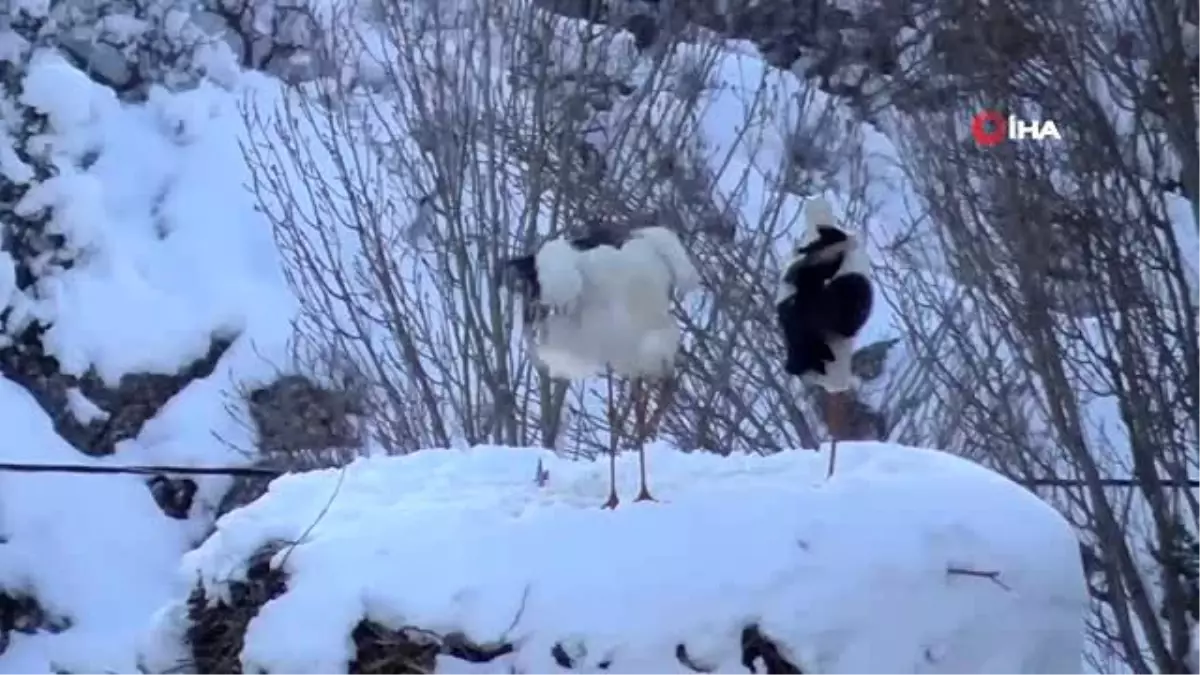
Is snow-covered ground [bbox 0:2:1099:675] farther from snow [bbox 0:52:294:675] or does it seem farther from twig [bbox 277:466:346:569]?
snow [bbox 0:52:294:675]

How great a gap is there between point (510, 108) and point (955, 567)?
4.86m

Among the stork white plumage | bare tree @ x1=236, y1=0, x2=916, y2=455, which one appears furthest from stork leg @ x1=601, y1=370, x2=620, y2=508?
bare tree @ x1=236, y1=0, x2=916, y2=455

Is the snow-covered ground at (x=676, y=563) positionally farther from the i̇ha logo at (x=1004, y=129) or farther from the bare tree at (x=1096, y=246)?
the i̇ha logo at (x=1004, y=129)

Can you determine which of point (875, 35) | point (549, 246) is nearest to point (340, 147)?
point (875, 35)

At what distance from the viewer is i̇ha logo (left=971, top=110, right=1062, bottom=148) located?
7.29 metres

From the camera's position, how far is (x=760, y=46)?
38.1 ft

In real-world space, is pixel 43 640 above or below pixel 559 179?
below

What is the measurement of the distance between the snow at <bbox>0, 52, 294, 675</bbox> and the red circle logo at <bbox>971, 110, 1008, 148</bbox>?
4.14m

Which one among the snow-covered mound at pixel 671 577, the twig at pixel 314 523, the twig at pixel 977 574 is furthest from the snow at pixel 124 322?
the twig at pixel 977 574

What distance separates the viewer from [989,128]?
7438mm

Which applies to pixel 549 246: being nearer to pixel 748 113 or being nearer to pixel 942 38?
pixel 942 38

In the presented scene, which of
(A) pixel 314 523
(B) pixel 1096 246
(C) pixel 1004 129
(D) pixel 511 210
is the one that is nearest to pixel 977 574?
(A) pixel 314 523

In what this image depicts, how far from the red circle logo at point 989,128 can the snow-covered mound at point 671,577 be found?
3.24m

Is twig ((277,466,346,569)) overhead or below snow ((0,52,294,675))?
overhead
